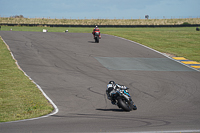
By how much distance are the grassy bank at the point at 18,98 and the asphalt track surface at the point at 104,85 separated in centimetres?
67

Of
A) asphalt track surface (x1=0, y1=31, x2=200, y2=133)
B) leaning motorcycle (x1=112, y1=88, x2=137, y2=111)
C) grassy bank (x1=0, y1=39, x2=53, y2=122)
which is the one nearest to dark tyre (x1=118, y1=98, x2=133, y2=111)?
leaning motorcycle (x1=112, y1=88, x2=137, y2=111)

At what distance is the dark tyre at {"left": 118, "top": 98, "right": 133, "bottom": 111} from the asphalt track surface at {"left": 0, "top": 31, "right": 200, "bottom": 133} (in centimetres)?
25

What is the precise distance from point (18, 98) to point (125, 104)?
5001 millimetres

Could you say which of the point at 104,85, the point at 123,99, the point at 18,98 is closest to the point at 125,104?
the point at 123,99

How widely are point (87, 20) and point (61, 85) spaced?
318 feet

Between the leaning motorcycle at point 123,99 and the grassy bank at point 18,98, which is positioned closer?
the grassy bank at point 18,98

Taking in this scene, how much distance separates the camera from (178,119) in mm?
9508

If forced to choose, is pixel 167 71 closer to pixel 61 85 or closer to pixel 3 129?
pixel 61 85

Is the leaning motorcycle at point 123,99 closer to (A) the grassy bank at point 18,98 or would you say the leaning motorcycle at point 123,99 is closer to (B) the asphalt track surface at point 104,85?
(B) the asphalt track surface at point 104,85

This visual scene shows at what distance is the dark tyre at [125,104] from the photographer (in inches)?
419

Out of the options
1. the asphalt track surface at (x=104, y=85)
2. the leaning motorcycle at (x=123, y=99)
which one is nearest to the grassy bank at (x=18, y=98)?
the asphalt track surface at (x=104, y=85)

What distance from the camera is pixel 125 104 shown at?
10.7 metres

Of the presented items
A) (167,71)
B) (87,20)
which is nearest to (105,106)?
(167,71)

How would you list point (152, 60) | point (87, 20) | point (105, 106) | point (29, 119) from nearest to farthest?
point (29, 119)
point (105, 106)
point (152, 60)
point (87, 20)
